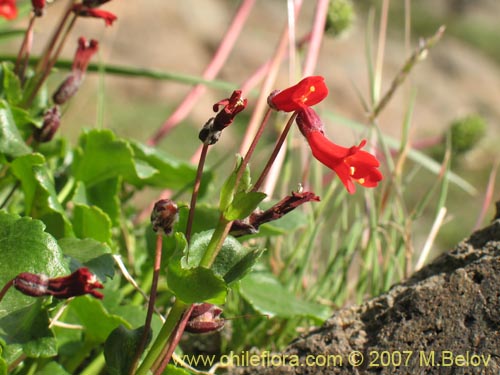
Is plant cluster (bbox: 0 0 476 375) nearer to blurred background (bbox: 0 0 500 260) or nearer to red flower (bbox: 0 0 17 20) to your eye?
red flower (bbox: 0 0 17 20)

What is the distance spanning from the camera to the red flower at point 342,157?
0.76 metres

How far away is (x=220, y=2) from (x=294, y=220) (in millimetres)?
6367

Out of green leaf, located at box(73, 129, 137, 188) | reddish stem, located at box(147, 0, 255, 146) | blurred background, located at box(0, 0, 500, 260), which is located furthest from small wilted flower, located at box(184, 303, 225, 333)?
blurred background, located at box(0, 0, 500, 260)

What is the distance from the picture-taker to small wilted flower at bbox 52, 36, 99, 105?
118 centimetres

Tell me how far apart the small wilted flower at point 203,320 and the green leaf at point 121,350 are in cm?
6

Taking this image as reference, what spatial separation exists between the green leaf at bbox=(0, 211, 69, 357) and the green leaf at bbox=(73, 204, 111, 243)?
0.17 meters

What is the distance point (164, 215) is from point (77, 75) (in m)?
0.50

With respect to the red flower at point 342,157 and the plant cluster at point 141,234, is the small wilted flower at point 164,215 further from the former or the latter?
the red flower at point 342,157

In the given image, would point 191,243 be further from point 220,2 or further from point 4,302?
point 220,2

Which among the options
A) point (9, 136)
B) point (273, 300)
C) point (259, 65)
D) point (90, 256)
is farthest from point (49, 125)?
point (259, 65)

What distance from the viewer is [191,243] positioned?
81 centimetres

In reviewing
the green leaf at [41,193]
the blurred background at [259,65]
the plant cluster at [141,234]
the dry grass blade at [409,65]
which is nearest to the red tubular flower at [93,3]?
the plant cluster at [141,234]

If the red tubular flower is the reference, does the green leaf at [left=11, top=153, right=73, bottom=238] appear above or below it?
below

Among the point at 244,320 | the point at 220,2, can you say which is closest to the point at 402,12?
the point at 220,2
